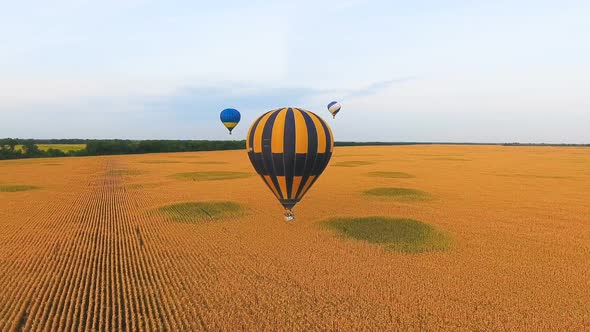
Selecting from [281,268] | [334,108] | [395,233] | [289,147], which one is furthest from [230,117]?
[281,268]

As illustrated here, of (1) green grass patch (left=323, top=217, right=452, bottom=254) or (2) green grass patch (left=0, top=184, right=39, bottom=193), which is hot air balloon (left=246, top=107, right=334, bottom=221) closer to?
(1) green grass patch (left=323, top=217, right=452, bottom=254)

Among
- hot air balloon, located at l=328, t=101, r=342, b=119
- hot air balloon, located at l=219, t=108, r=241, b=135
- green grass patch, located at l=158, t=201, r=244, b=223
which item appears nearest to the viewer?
green grass patch, located at l=158, t=201, r=244, b=223

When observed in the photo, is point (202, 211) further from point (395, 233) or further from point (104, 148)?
point (104, 148)

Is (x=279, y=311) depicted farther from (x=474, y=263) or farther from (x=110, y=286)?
(x=474, y=263)

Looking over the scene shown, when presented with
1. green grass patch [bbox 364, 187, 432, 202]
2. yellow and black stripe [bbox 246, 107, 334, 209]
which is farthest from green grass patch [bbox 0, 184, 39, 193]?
green grass patch [bbox 364, 187, 432, 202]

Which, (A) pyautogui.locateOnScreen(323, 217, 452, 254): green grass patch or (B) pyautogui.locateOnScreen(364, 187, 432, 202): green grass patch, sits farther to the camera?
(B) pyautogui.locateOnScreen(364, 187, 432, 202): green grass patch

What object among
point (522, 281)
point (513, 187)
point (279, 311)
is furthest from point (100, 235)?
point (513, 187)

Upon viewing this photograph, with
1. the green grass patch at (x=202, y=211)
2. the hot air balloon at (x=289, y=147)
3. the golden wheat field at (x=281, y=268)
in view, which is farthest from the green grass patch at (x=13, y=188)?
the hot air balloon at (x=289, y=147)
